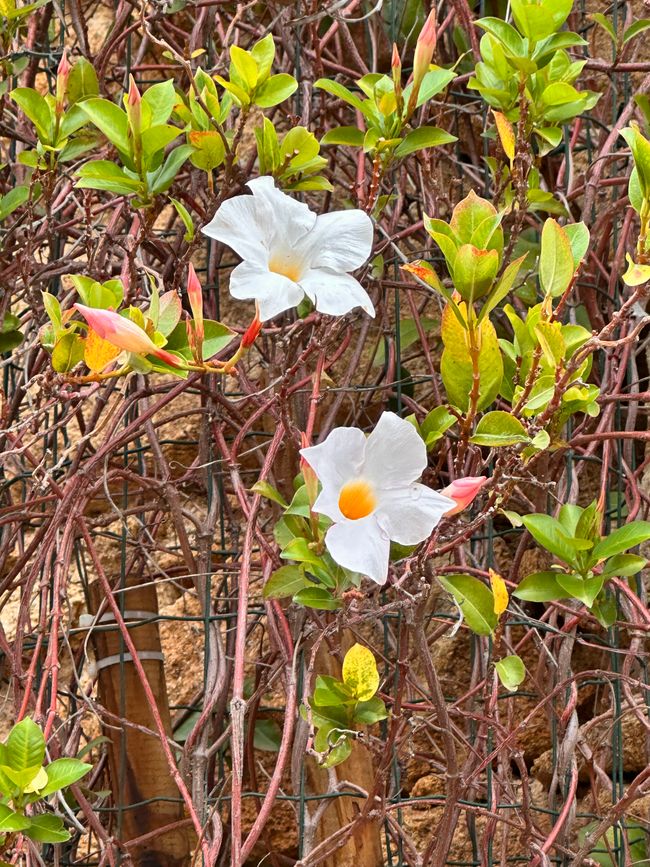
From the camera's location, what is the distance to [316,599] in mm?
987

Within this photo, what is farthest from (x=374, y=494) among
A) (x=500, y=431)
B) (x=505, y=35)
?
(x=505, y=35)

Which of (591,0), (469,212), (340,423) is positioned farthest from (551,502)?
(591,0)

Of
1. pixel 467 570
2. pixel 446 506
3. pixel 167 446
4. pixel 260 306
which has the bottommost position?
pixel 167 446

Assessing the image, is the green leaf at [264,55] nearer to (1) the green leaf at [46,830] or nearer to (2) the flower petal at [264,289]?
(2) the flower petal at [264,289]

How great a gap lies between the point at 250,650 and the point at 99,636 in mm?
378

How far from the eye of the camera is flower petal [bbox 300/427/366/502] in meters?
0.83

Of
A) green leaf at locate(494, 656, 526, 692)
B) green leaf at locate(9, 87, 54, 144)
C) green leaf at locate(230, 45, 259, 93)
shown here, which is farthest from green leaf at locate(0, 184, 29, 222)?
green leaf at locate(494, 656, 526, 692)

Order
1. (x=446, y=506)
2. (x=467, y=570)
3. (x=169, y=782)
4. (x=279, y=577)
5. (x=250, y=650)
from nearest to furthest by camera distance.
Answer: (x=446, y=506), (x=279, y=577), (x=467, y=570), (x=169, y=782), (x=250, y=650)

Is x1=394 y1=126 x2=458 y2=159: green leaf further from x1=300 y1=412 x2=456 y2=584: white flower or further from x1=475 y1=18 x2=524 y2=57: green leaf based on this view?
x1=300 y1=412 x2=456 y2=584: white flower

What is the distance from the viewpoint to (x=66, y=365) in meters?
1.13

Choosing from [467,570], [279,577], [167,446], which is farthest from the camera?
[167,446]

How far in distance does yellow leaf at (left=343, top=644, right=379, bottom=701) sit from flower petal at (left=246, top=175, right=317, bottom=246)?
15.3 inches

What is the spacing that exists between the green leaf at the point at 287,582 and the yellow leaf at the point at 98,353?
0.87ft

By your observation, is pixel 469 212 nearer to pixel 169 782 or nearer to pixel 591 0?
pixel 169 782
